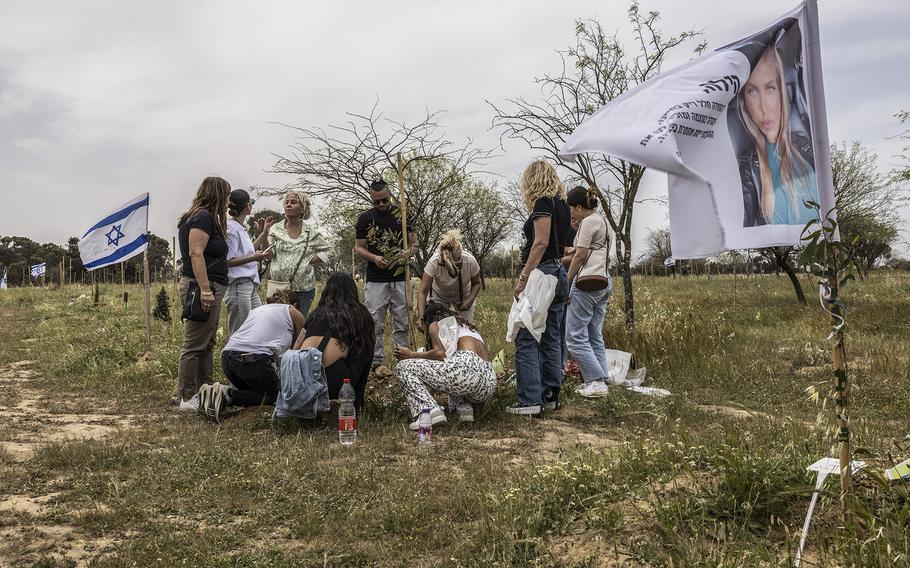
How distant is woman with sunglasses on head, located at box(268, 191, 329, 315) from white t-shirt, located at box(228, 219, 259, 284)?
11.1 inches

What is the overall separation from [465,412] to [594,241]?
205 cm

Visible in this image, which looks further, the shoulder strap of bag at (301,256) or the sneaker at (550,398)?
the shoulder strap of bag at (301,256)

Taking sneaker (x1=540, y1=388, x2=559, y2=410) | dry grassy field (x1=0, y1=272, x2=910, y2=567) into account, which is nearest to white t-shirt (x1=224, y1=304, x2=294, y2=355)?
dry grassy field (x1=0, y1=272, x2=910, y2=567)

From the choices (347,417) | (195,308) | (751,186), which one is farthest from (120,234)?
(751,186)

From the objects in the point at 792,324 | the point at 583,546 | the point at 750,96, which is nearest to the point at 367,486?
the point at 583,546

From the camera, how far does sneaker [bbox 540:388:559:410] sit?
5.51 metres

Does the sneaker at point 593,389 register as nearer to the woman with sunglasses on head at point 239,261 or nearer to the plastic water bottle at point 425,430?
the plastic water bottle at point 425,430

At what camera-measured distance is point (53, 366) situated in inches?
334

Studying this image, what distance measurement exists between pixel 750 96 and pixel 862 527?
1.70 m

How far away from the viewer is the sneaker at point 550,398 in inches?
217

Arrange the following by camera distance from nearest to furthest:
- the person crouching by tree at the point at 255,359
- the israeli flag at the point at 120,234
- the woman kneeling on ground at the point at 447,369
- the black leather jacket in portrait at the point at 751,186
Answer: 1. the black leather jacket in portrait at the point at 751,186
2. the woman kneeling on ground at the point at 447,369
3. the person crouching by tree at the point at 255,359
4. the israeli flag at the point at 120,234

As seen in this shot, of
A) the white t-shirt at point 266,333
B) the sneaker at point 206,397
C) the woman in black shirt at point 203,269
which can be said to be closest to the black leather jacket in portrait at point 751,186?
the white t-shirt at point 266,333

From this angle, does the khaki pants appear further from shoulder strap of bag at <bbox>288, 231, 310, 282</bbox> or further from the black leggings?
shoulder strap of bag at <bbox>288, 231, 310, 282</bbox>

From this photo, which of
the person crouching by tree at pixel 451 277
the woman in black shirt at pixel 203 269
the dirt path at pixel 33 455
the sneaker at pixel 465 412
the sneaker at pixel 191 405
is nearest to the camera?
the dirt path at pixel 33 455
